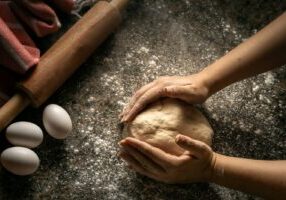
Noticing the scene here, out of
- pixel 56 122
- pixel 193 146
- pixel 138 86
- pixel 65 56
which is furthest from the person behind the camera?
pixel 138 86

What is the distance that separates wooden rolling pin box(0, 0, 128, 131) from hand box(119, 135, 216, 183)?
13.0 inches

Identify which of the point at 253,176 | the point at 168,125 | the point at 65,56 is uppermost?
the point at 65,56

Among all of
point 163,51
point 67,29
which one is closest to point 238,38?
point 163,51

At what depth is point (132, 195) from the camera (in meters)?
1.22

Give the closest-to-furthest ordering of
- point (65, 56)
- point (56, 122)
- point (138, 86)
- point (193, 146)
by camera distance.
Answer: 1. point (193, 146)
2. point (56, 122)
3. point (65, 56)
4. point (138, 86)

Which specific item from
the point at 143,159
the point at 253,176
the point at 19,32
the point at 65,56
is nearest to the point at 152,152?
the point at 143,159

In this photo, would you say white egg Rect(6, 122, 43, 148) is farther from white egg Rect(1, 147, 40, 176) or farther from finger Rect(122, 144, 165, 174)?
finger Rect(122, 144, 165, 174)

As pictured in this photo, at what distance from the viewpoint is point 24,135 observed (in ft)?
3.73

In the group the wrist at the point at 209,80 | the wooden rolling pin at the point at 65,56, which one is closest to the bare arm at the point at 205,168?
the wrist at the point at 209,80

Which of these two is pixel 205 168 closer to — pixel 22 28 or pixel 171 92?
pixel 171 92

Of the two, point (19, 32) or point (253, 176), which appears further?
point (19, 32)

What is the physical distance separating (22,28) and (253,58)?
76 centimetres

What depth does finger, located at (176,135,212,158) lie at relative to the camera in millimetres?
1040

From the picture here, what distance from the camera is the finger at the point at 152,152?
1.08 m
